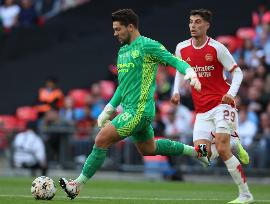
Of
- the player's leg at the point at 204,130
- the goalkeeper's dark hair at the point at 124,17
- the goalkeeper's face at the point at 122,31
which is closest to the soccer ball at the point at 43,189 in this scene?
the goalkeeper's face at the point at 122,31

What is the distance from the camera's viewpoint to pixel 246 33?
2533cm

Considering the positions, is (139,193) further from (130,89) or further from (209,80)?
(130,89)

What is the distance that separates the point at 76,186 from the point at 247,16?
1395 cm

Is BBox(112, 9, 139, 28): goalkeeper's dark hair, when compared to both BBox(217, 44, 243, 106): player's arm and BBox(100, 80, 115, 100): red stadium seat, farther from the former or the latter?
BBox(100, 80, 115, 100): red stadium seat

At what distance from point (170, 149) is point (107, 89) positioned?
1057 cm

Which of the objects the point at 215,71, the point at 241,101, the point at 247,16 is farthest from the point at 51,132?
the point at 215,71

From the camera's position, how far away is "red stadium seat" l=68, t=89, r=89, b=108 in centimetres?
2487

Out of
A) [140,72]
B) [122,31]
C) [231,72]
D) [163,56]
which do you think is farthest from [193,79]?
[231,72]

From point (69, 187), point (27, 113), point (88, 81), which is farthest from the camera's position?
point (88, 81)

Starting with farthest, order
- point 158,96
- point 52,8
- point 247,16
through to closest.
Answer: point 52,8, point 247,16, point 158,96

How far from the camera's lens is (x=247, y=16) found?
2667 cm

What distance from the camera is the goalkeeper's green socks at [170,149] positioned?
14484mm

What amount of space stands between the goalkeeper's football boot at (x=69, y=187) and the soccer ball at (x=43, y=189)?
0.23m

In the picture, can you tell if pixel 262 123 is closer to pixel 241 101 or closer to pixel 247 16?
pixel 241 101
